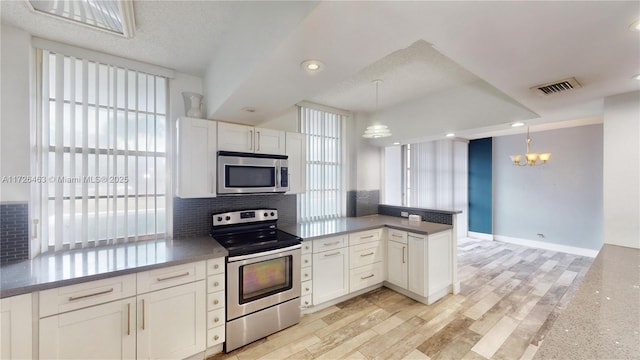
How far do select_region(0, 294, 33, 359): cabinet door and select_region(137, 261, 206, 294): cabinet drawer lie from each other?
0.54 metres

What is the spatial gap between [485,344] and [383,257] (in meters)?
1.35

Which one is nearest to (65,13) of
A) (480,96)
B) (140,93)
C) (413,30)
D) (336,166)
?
(140,93)

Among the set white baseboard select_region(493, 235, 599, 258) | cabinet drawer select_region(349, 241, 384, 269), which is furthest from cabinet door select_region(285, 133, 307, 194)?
white baseboard select_region(493, 235, 599, 258)

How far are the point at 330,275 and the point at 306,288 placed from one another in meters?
0.33

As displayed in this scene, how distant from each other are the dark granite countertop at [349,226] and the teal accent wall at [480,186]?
366cm

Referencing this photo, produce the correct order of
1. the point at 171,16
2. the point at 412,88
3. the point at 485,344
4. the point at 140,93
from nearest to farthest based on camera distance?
1. the point at 171,16
2. the point at 485,344
3. the point at 140,93
4. the point at 412,88

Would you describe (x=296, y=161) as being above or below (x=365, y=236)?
above

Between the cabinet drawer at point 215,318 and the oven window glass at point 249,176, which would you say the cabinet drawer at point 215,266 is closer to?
the cabinet drawer at point 215,318

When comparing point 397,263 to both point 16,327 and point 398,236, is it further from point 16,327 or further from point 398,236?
point 16,327

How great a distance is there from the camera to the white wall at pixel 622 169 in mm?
2100

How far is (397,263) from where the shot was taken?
3.19m

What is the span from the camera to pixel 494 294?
3168 millimetres

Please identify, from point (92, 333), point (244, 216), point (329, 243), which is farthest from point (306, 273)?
point (92, 333)

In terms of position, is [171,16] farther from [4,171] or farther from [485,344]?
[485,344]
